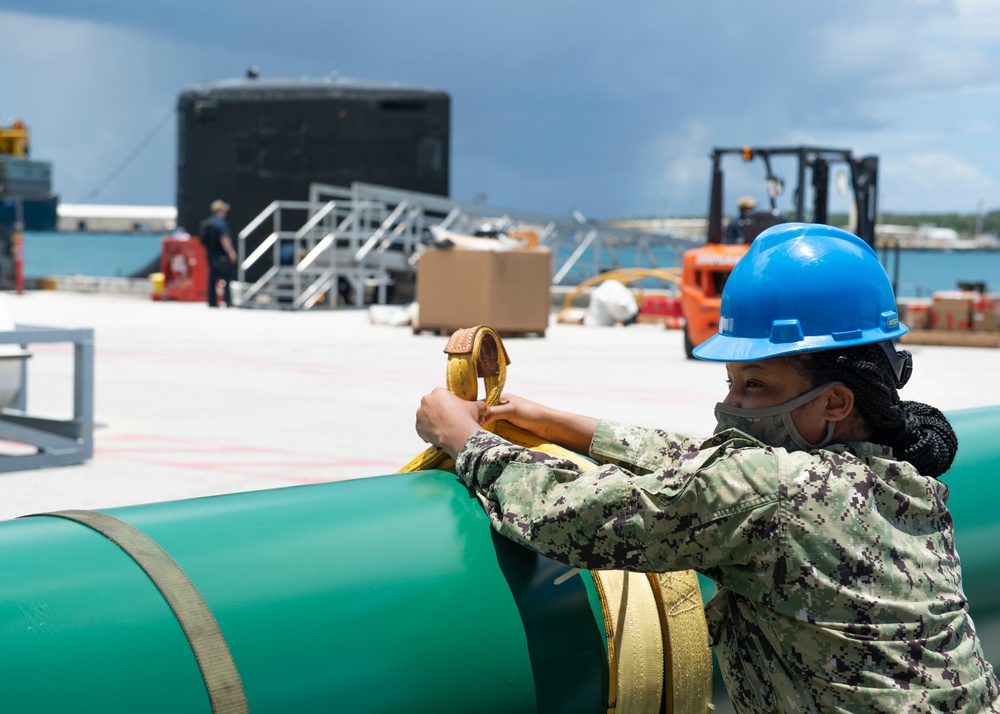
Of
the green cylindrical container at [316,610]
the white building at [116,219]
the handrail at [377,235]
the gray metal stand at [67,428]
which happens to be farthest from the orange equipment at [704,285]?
the white building at [116,219]

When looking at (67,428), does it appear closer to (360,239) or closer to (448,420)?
(448,420)

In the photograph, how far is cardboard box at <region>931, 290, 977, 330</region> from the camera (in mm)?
13930

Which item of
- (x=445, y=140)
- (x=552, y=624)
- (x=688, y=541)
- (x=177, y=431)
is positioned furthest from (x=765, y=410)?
(x=445, y=140)

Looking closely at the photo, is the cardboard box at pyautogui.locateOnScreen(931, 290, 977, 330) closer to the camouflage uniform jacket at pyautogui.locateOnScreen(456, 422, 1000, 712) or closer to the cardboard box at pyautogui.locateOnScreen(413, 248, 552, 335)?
the cardboard box at pyautogui.locateOnScreen(413, 248, 552, 335)

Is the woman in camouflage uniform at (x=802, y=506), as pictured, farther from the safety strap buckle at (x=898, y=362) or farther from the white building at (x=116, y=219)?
the white building at (x=116, y=219)

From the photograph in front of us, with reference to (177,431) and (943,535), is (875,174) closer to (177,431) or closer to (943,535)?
(177,431)

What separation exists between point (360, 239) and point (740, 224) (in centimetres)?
994

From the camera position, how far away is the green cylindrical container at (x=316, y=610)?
1.42 meters

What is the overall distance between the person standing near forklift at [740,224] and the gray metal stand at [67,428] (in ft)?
26.8

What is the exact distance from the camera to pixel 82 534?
1.58 metres

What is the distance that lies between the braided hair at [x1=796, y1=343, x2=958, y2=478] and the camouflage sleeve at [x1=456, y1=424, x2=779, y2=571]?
207 millimetres

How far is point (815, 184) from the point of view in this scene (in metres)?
13.0

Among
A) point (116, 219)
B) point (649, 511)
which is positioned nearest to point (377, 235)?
point (649, 511)

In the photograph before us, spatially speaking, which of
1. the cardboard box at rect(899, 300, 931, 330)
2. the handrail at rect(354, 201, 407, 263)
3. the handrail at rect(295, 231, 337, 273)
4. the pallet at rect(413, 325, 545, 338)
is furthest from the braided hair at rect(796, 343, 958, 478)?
the handrail at rect(295, 231, 337, 273)
